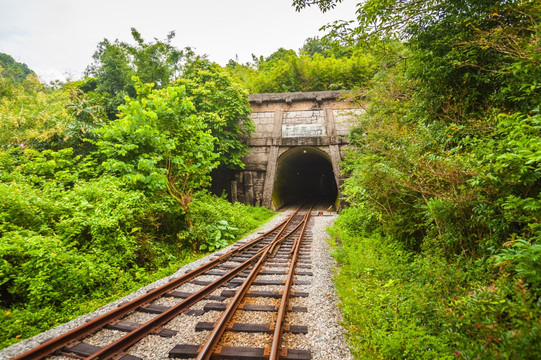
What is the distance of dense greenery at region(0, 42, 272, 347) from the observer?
4.39 metres

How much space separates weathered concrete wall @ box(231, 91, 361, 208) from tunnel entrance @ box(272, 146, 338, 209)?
74cm

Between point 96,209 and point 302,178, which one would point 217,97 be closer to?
point 96,209

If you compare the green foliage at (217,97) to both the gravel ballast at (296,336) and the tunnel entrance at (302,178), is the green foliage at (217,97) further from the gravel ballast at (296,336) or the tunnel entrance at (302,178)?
the gravel ballast at (296,336)

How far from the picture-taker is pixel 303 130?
56.7 feet

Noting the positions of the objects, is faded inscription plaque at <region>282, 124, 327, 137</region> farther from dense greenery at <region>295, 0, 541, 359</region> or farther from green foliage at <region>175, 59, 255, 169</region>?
dense greenery at <region>295, 0, 541, 359</region>

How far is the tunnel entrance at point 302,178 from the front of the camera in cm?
1846

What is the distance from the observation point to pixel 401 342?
302 cm

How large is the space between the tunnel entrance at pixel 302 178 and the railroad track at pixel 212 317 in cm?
1238

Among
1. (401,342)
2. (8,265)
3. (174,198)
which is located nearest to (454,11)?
(401,342)

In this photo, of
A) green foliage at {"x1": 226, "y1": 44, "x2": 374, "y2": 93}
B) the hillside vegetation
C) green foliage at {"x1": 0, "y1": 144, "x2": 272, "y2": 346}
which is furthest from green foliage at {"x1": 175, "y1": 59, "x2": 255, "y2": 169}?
green foliage at {"x1": 0, "y1": 144, "x2": 272, "y2": 346}

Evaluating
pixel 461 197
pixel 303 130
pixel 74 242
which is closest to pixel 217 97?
pixel 303 130

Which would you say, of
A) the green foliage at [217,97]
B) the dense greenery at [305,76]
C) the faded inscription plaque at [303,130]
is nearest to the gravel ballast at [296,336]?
the green foliage at [217,97]

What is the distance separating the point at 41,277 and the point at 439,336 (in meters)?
6.55

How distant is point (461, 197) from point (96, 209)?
25.5ft
